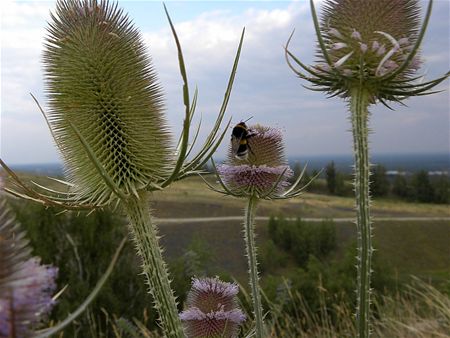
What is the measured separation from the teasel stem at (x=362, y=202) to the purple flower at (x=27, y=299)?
4.33ft

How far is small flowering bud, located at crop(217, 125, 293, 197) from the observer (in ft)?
11.4

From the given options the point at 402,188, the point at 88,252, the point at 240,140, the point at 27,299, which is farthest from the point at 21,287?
the point at 402,188

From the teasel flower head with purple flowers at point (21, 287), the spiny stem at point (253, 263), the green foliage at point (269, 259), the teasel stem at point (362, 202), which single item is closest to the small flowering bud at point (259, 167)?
the spiny stem at point (253, 263)

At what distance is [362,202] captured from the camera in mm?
2094

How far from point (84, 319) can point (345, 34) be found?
11.1 m

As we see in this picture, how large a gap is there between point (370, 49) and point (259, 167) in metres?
1.38

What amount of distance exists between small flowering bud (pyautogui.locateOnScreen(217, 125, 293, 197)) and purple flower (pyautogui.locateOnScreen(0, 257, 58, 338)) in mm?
2327

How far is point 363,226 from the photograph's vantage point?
6.72 feet

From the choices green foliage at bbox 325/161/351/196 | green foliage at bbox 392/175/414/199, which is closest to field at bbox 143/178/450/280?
green foliage at bbox 325/161/351/196

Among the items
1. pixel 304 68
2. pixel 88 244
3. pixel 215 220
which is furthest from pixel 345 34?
pixel 215 220

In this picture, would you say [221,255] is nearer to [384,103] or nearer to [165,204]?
[165,204]

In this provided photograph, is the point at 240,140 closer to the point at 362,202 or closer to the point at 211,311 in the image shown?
the point at 211,311

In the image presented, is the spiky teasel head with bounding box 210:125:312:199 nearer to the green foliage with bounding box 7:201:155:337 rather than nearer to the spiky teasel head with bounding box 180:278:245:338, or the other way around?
the spiky teasel head with bounding box 180:278:245:338

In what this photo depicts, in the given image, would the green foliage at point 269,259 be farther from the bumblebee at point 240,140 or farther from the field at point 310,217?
the bumblebee at point 240,140
